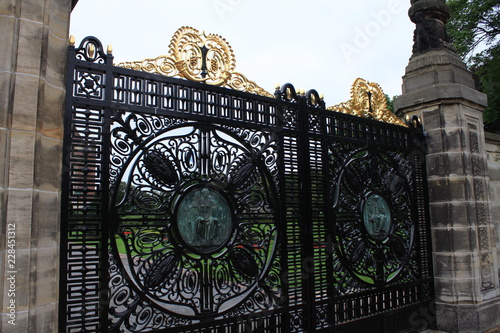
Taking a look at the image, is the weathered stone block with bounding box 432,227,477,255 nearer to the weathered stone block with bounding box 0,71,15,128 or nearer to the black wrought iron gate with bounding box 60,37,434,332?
the black wrought iron gate with bounding box 60,37,434,332

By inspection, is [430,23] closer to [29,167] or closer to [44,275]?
[29,167]

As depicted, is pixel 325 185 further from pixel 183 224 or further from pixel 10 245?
pixel 10 245

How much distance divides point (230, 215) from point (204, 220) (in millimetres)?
284

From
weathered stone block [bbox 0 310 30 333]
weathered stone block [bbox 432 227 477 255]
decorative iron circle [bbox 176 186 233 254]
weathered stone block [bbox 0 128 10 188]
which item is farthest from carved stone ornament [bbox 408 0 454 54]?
weathered stone block [bbox 0 310 30 333]

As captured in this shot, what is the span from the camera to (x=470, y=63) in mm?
12984

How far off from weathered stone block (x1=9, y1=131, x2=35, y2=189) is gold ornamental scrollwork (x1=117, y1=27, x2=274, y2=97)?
3.88ft

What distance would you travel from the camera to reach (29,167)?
2430 millimetres

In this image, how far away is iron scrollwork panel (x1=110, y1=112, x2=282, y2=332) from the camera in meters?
3.19

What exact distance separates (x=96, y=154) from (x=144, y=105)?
1.96 ft

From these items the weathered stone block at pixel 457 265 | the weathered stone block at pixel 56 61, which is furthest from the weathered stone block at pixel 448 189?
the weathered stone block at pixel 56 61

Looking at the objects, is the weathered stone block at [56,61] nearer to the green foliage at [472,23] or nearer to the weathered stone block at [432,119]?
the weathered stone block at [432,119]

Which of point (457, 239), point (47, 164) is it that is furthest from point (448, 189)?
point (47, 164)

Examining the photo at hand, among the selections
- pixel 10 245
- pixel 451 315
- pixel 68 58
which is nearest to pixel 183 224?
pixel 10 245

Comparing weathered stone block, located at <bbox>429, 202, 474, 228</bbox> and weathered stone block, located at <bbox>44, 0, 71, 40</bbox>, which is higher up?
weathered stone block, located at <bbox>44, 0, 71, 40</bbox>
